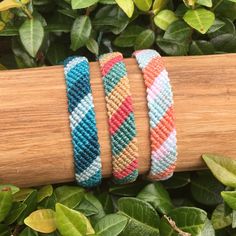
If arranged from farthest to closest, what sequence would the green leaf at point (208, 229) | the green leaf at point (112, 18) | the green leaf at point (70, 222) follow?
the green leaf at point (112, 18) → the green leaf at point (208, 229) → the green leaf at point (70, 222)

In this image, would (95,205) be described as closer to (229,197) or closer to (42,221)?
(42,221)

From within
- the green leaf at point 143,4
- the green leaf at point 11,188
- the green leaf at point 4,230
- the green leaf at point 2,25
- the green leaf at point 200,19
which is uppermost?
the green leaf at point 143,4

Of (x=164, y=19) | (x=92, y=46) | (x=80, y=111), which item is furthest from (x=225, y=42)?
(x=80, y=111)

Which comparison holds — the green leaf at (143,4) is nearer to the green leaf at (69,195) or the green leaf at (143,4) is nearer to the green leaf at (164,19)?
the green leaf at (164,19)

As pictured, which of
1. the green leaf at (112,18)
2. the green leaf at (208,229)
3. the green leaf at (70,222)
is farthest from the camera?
the green leaf at (112,18)

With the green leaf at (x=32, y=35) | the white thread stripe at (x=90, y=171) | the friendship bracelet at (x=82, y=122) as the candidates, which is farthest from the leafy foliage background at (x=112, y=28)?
the white thread stripe at (x=90, y=171)

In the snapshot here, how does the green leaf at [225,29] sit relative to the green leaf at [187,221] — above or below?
above

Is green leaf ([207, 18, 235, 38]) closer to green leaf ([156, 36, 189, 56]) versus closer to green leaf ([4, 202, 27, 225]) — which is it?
green leaf ([156, 36, 189, 56])

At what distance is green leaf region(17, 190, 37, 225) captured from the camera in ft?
2.74

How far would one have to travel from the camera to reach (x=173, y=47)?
0.99 meters

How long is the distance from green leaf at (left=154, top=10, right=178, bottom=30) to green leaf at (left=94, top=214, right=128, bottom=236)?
0.36 m

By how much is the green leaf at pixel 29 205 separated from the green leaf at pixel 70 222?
3.1 inches

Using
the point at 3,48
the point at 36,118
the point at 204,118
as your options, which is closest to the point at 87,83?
the point at 36,118

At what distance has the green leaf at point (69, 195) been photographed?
88 cm
